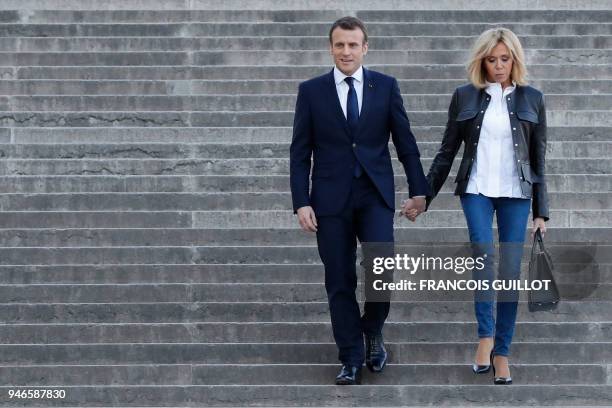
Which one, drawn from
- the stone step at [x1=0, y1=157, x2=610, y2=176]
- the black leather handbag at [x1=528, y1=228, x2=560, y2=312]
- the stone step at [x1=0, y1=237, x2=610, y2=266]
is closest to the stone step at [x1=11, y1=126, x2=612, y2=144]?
the stone step at [x1=0, y1=157, x2=610, y2=176]

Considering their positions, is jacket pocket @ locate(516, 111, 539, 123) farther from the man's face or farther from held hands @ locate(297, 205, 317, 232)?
held hands @ locate(297, 205, 317, 232)

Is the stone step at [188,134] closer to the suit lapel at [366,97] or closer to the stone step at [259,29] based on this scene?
the stone step at [259,29]

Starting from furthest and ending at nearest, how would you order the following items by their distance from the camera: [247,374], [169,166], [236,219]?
[169,166], [236,219], [247,374]

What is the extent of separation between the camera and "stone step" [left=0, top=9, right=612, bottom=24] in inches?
501

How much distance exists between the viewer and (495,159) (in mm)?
7500

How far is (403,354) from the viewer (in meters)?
8.04

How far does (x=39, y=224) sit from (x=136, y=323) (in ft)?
4.82

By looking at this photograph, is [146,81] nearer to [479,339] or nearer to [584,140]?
[584,140]

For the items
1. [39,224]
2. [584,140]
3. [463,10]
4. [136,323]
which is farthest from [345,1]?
[136,323]

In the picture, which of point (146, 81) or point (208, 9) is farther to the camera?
point (208, 9)

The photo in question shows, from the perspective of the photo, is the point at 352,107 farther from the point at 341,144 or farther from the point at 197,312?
the point at 197,312

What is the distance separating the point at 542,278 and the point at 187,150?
12.4ft

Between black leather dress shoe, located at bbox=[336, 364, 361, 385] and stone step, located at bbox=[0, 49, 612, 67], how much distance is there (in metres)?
4.82

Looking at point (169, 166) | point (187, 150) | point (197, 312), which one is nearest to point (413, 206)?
point (197, 312)
